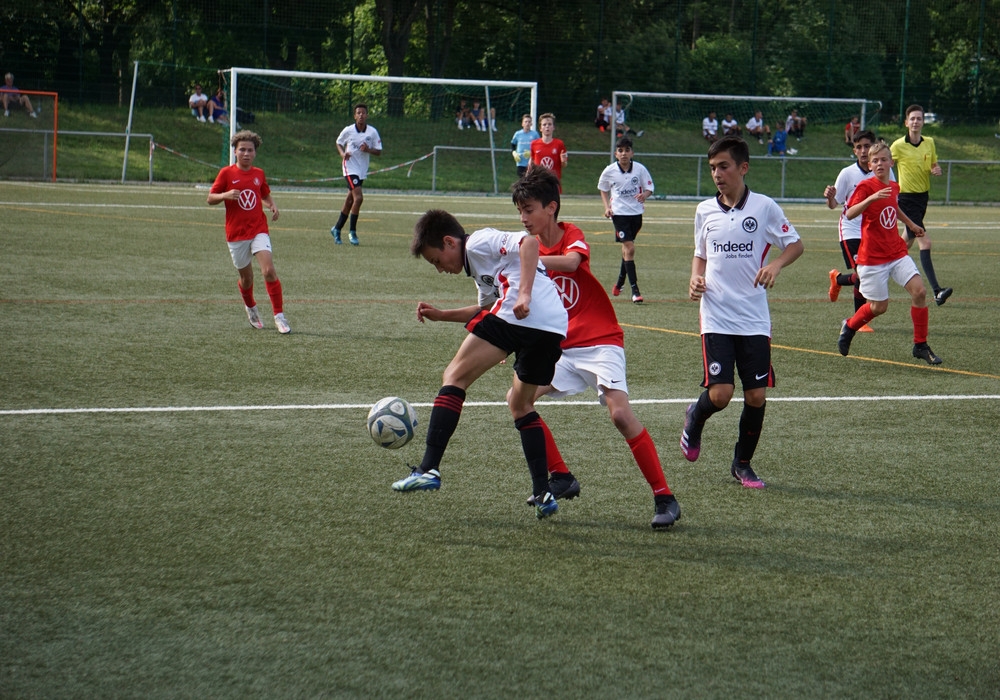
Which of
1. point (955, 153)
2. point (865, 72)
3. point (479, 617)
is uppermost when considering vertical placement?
point (865, 72)

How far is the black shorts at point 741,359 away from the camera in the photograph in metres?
6.02

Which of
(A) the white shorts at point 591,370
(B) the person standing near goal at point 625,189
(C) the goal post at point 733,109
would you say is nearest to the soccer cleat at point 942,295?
(B) the person standing near goal at point 625,189

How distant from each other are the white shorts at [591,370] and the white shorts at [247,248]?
6090mm

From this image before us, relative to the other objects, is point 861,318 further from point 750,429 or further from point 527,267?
point 527,267

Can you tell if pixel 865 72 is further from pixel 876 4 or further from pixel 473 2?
pixel 473 2

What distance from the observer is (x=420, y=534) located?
5129 mm

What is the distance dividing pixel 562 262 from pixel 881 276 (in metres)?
5.74

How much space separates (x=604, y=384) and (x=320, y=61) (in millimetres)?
37059

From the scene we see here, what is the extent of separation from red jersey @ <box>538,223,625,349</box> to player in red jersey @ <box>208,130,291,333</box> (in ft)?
18.6

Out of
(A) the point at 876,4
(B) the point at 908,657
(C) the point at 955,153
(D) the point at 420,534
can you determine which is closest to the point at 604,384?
(D) the point at 420,534

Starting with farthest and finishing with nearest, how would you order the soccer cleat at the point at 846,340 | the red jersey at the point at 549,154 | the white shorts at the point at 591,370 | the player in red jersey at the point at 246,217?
the red jersey at the point at 549,154 < the player in red jersey at the point at 246,217 < the soccer cleat at the point at 846,340 < the white shorts at the point at 591,370

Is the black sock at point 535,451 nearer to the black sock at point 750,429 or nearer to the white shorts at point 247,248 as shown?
the black sock at point 750,429

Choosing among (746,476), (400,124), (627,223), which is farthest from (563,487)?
(400,124)

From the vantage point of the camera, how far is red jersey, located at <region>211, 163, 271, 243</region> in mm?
11164
